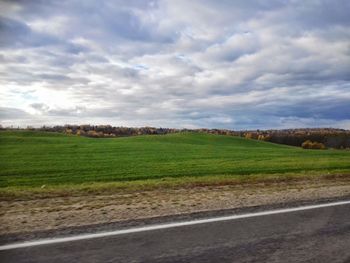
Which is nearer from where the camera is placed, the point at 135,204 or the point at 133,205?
the point at 133,205

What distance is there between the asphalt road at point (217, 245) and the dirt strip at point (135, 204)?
1.30 metres

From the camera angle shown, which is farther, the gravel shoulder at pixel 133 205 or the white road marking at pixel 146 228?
the gravel shoulder at pixel 133 205

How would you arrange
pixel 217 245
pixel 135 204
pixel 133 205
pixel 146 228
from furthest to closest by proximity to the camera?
pixel 135 204 → pixel 133 205 → pixel 146 228 → pixel 217 245

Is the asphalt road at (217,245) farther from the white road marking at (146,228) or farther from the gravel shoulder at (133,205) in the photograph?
the gravel shoulder at (133,205)

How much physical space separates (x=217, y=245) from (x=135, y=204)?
3809 mm

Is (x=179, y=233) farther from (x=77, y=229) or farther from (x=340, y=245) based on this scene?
(x=340, y=245)

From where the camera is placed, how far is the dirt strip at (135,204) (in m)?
7.52

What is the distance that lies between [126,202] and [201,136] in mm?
73424

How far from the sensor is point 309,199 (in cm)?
1015

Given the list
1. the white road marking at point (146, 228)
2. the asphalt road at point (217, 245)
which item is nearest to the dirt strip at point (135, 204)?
the white road marking at point (146, 228)

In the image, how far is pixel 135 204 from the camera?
9500 millimetres

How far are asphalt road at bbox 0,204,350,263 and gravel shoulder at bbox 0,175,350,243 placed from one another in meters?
1.03

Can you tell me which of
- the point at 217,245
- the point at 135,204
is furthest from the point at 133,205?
the point at 217,245

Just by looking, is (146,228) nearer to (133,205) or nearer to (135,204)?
(133,205)
